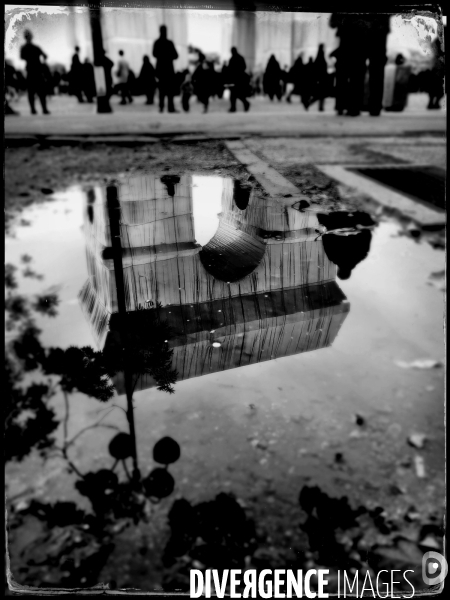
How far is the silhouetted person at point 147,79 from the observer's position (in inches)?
197

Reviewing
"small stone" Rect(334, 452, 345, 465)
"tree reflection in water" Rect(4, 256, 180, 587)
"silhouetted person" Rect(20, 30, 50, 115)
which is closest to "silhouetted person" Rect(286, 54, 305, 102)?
"silhouetted person" Rect(20, 30, 50, 115)

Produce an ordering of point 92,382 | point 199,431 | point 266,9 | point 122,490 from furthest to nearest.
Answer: point 266,9 → point 92,382 → point 199,431 → point 122,490

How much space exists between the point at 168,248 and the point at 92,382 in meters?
1.64

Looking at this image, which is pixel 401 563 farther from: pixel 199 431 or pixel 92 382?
pixel 92 382

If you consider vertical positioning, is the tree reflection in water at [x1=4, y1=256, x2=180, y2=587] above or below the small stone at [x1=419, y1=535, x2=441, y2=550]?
above

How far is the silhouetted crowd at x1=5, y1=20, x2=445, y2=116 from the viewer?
15.0ft

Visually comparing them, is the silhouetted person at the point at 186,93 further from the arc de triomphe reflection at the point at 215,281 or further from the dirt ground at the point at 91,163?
the arc de triomphe reflection at the point at 215,281

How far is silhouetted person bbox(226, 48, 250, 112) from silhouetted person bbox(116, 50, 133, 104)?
1.20m

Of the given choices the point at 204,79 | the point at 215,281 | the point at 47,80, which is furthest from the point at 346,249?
the point at 47,80

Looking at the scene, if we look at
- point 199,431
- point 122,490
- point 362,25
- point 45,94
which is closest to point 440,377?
point 199,431

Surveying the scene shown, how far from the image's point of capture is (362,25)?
331 cm

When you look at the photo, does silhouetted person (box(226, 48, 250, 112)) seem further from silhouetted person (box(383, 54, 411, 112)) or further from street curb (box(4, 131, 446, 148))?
silhouetted person (box(383, 54, 411, 112))

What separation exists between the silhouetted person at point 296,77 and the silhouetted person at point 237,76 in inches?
21.5

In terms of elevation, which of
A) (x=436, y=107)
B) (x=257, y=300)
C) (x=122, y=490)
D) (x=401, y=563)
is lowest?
(x=401, y=563)
